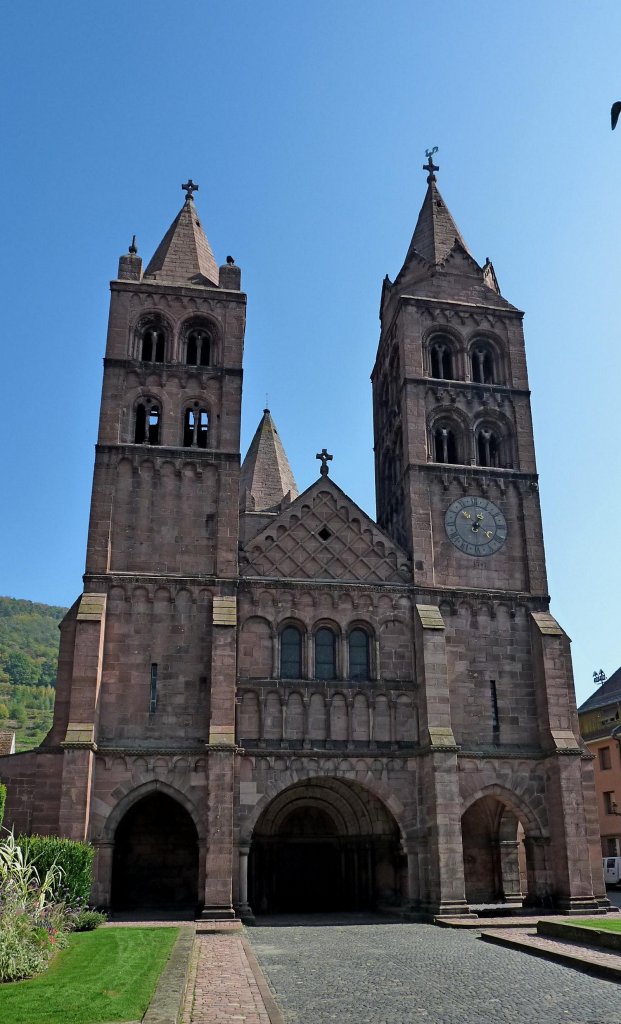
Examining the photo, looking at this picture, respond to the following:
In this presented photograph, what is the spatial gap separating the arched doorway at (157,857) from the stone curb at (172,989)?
1307cm

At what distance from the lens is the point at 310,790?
35.8 metres

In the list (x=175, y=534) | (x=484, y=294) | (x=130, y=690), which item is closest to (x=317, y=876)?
(x=130, y=690)

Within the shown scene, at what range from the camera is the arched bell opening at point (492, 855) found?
120ft

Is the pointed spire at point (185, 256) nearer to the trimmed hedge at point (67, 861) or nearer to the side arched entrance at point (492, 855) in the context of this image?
the trimmed hedge at point (67, 861)

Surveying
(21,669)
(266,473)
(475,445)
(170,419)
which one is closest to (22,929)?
(170,419)

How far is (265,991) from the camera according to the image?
1573 centimetres

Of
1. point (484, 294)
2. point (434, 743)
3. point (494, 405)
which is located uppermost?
point (484, 294)

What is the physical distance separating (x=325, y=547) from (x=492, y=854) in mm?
14087

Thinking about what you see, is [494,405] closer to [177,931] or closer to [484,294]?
[484,294]

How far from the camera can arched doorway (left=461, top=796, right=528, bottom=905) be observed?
36500mm

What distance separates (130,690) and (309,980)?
1662 cm

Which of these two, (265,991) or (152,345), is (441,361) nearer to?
(152,345)

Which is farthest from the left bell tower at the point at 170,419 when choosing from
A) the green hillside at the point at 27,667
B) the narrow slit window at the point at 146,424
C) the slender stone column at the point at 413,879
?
the green hillside at the point at 27,667

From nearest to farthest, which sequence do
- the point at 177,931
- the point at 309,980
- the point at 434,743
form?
the point at 309,980, the point at 177,931, the point at 434,743
